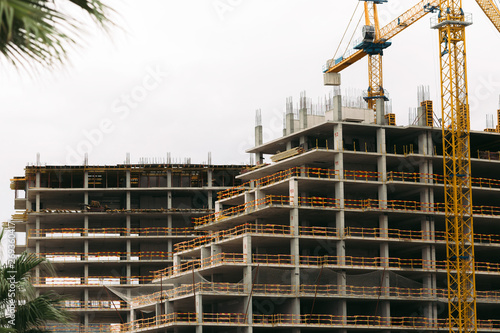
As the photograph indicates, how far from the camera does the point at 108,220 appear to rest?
116 meters

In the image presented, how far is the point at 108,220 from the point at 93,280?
8.45 meters

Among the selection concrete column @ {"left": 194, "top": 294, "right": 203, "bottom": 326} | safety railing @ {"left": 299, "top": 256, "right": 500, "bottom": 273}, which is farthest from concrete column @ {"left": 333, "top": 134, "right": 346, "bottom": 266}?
concrete column @ {"left": 194, "top": 294, "right": 203, "bottom": 326}

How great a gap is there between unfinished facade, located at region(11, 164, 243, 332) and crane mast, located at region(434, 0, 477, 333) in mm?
35784

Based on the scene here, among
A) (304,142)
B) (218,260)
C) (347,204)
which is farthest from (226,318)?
(304,142)

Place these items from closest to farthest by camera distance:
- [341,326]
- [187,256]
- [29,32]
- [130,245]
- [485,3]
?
[29,32]
[341,326]
[187,256]
[485,3]
[130,245]

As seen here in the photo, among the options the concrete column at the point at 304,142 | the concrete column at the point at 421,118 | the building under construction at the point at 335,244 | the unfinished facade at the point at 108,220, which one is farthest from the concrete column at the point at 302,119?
the unfinished facade at the point at 108,220

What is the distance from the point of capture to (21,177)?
11688cm

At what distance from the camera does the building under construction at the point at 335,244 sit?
80.4 meters

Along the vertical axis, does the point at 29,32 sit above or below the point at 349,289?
above

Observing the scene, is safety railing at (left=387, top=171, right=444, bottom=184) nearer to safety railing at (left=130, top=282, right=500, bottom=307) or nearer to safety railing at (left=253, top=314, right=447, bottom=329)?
safety railing at (left=130, top=282, right=500, bottom=307)

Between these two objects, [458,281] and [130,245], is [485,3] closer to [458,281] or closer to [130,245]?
[458,281]

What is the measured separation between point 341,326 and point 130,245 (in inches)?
1573

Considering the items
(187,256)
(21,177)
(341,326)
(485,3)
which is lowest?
(341,326)

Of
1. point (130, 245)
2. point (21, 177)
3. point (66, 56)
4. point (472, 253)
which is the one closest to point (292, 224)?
point (472, 253)
